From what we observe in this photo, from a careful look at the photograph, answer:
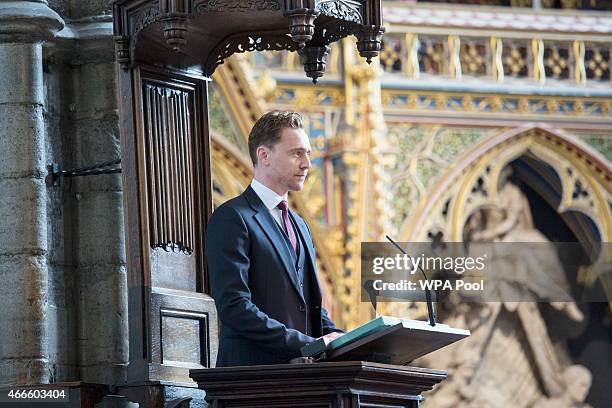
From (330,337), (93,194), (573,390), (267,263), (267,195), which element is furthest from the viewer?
(573,390)

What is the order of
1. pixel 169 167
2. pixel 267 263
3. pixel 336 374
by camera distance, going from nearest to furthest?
pixel 336 374
pixel 267 263
pixel 169 167

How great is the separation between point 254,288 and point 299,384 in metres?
0.53

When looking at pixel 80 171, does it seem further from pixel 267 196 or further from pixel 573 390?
pixel 573 390

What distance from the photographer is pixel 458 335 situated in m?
5.52

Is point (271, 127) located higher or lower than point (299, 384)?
higher

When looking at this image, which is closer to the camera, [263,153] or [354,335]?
[354,335]

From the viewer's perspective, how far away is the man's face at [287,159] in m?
5.80

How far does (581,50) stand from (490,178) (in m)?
1.54

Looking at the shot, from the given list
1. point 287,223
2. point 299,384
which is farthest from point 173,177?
point 299,384

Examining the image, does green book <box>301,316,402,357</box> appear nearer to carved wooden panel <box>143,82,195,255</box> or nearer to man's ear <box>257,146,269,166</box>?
man's ear <box>257,146,269,166</box>

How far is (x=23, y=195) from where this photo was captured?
6.51m

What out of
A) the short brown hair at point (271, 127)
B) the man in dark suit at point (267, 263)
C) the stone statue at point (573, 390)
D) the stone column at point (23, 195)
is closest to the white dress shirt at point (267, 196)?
the man in dark suit at point (267, 263)

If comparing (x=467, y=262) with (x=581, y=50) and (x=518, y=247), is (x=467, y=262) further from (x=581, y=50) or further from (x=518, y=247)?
(x=581, y=50)

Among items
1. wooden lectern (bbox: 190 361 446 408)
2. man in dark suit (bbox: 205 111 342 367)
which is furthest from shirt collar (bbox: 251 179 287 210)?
wooden lectern (bbox: 190 361 446 408)
